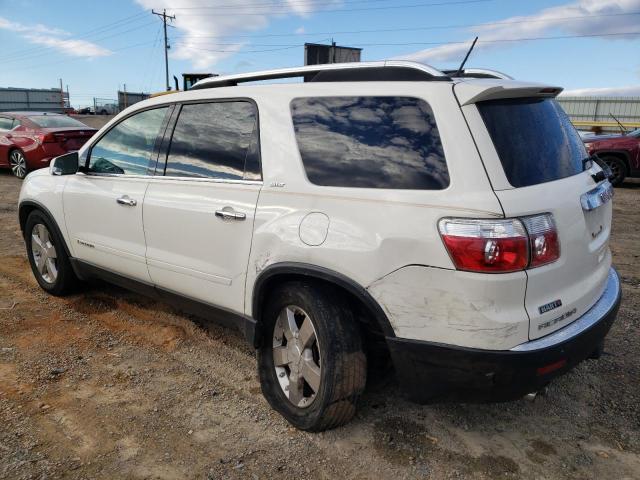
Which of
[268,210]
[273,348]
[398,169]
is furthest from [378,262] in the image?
[273,348]

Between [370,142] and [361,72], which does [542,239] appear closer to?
[370,142]

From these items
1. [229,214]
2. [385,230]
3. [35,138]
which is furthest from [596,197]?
[35,138]

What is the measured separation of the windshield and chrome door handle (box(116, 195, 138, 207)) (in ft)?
30.7

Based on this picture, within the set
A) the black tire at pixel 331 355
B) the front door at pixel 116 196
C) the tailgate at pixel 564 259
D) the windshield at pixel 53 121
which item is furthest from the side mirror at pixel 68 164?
the windshield at pixel 53 121

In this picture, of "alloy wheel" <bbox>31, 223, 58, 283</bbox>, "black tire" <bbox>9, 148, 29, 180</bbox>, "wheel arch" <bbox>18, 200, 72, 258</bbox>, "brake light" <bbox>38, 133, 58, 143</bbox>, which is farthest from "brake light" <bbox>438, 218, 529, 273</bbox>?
"black tire" <bbox>9, 148, 29, 180</bbox>

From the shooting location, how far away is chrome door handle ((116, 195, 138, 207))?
3598 mm

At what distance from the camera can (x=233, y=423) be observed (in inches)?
114

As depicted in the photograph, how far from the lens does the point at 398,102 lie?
7.98 ft

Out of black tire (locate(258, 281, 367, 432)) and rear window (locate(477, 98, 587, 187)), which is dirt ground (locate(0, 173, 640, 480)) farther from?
rear window (locate(477, 98, 587, 187))

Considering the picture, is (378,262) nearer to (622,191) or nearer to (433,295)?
(433,295)

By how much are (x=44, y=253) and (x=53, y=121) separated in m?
8.46

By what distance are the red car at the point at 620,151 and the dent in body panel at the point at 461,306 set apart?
1057 cm

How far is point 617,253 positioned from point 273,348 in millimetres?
5018

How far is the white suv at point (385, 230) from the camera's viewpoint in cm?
219
